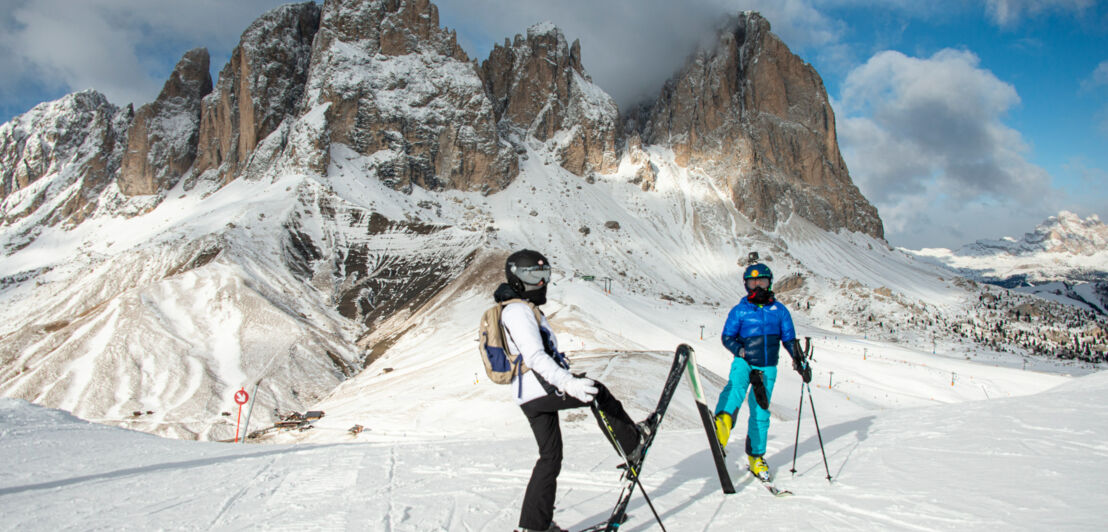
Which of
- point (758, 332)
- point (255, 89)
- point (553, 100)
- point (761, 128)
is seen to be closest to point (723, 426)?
point (758, 332)

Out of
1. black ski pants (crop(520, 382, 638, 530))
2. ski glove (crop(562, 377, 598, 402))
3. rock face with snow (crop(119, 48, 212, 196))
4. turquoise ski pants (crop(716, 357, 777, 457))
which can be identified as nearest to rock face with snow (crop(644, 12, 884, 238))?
rock face with snow (crop(119, 48, 212, 196))

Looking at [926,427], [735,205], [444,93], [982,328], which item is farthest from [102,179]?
[982,328]

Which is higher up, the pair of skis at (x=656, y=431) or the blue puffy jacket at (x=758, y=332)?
the blue puffy jacket at (x=758, y=332)

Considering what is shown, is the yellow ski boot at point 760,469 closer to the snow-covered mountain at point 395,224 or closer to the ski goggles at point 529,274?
the ski goggles at point 529,274

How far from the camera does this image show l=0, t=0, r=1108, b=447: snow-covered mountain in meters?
48.3

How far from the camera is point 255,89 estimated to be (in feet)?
390

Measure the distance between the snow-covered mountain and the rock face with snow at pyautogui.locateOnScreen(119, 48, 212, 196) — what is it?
1.84 ft

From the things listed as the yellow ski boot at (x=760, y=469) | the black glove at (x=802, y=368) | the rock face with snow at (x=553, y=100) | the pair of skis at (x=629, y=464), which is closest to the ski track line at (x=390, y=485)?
the pair of skis at (x=629, y=464)

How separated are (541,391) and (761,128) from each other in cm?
15617

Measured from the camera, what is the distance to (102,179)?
134875 millimetres

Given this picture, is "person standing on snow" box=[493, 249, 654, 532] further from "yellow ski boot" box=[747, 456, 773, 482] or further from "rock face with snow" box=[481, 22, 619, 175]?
"rock face with snow" box=[481, 22, 619, 175]

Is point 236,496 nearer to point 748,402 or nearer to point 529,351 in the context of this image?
point 529,351

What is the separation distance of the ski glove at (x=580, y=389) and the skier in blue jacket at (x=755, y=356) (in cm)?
276

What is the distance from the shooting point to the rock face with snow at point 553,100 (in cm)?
13062
